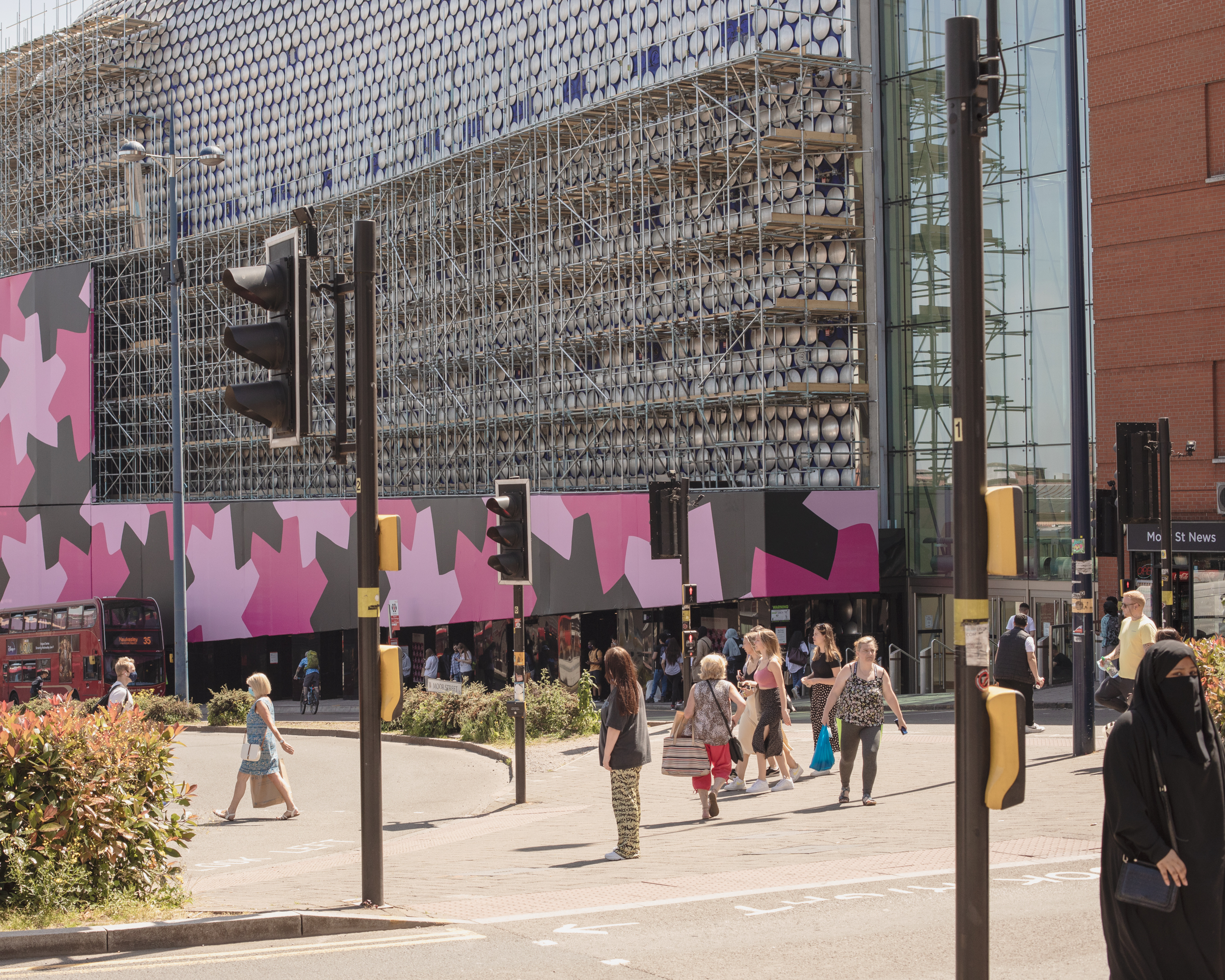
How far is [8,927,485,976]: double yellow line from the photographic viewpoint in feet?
23.6

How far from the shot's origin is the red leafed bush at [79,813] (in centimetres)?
819

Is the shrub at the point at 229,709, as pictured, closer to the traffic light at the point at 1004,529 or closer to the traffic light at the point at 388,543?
the traffic light at the point at 388,543

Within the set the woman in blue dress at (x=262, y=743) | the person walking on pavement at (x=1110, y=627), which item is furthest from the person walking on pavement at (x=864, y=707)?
the person walking on pavement at (x=1110, y=627)

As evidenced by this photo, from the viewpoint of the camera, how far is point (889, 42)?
36.7 m

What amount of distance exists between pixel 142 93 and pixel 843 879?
189ft

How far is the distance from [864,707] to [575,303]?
29.9 meters

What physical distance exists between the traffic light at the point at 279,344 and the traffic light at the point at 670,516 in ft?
35.3

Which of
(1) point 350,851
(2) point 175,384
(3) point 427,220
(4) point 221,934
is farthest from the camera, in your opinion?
(3) point 427,220

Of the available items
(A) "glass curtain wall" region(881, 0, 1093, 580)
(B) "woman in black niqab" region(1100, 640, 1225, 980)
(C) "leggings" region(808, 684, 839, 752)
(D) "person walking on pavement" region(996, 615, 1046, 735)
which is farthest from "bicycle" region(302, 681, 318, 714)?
(B) "woman in black niqab" region(1100, 640, 1225, 980)

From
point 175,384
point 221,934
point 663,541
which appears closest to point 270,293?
point 221,934

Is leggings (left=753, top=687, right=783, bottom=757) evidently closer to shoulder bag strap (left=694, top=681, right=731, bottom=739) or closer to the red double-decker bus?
shoulder bag strap (left=694, top=681, right=731, bottom=739)

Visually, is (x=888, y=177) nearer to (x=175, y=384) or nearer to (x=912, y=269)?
(x=912, y=269)

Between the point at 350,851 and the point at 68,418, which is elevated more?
the point at 68,418

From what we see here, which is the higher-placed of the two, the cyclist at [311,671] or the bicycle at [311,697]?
the cyclist at [311,671]
